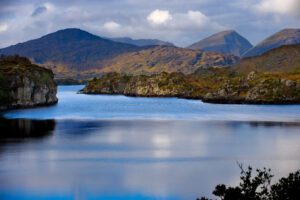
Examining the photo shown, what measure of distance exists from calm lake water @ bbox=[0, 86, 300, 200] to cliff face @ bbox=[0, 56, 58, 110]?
33.4m

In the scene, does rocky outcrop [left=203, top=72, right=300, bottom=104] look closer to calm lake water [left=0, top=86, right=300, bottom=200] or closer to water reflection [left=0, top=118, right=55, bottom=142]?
calm lake water [left=0, top=86, right=300, bottom=200]

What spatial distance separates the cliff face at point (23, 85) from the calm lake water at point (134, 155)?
33.4 metres

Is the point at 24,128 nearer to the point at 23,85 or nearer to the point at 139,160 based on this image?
the point at 139,160

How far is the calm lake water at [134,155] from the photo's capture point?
152 feet

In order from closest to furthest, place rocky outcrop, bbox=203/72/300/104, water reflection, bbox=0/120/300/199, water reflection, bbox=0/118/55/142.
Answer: water reflection, bbox=0/120/300/199 < water reflection, bbox=0/118/55/142 < rocky outcrop, bbox=203/72/300/104

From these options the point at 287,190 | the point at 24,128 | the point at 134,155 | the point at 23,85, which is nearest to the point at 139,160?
the point at 134,155

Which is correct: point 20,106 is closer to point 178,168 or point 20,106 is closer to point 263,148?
point 263,148

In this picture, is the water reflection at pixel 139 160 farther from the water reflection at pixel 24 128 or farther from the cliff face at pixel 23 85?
the cliff face at pixel 23 85

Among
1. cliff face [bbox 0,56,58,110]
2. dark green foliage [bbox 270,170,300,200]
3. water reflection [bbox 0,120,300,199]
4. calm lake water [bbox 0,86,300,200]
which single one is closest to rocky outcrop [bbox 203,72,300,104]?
cliff face [bbox 0,56,58,110]

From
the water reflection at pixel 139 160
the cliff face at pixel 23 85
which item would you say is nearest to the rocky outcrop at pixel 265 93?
the cliff face at pixel 23 85

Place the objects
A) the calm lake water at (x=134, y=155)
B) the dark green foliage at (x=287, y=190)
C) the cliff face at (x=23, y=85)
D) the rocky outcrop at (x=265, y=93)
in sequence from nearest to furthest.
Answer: the dark green foliage at (x=287, y=190)
the calm lake water at (x=134, y=155)
the cliff face at (x=23, y=85)
the rocky outcrop at (x=265, y=93)

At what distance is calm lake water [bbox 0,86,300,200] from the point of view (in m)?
46.3

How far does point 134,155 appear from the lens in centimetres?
6694

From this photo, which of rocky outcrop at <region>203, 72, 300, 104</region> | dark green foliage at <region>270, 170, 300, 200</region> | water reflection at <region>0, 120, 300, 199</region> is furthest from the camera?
rocky outcrop at <region>203, 72, 300, 104</region>
